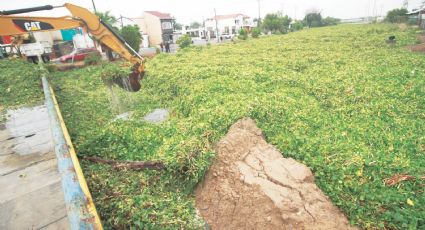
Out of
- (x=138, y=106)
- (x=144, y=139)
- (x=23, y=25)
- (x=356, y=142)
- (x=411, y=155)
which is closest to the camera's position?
(x=411, y=155)

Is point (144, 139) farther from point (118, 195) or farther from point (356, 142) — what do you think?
point (356, 142)

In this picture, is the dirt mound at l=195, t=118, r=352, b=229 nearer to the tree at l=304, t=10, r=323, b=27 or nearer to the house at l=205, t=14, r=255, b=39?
the house at l=205, t=14, r=255, b=39

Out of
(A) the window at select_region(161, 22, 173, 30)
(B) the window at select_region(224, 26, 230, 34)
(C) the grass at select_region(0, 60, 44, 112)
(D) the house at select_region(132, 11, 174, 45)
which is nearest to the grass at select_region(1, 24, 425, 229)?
(C) the grass at select_region(0, 60, 44, 112)

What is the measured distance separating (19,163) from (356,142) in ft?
22.5

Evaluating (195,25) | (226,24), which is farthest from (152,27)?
(195,25)

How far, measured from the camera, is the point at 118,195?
4.27 m

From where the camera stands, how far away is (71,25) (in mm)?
9508

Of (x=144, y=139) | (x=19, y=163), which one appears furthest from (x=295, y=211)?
(x=19, y=163)

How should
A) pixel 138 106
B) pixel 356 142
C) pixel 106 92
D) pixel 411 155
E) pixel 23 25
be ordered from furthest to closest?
pixel 106 92 < pixel 138 106 < pixel 23 25 < pixel 356 142 < pixel 411 155

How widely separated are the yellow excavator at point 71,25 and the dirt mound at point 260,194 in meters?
6.65

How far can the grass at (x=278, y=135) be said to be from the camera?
3.98 meters

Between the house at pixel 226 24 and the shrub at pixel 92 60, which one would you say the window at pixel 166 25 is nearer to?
the house at pixel 226 24

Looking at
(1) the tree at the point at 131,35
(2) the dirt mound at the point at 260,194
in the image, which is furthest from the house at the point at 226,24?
(2) the dirt mound at the point at 260,194

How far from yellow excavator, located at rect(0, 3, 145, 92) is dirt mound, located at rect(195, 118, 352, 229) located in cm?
665
